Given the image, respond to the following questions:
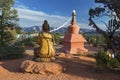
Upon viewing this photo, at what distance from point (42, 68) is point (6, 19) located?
775cm

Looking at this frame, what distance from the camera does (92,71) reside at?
1091 centimetres

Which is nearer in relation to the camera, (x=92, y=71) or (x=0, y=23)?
(x=92, y=71)

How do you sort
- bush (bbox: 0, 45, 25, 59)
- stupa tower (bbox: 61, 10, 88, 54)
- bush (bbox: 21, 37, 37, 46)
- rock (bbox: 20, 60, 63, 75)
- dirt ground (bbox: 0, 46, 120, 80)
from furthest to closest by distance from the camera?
bush (bbox: 21, 37, 37, 46)
stupa tower (bbox: 61, 10, 88, 54)
bush (bbox: 0, 45, 25, 59)
rock (bbox: 20, 60, 63, 75)
dirt ground (bbox: 0, 46, 120, 80)

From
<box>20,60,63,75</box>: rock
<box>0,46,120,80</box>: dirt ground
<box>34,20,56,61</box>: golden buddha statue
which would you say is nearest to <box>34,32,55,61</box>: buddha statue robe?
<box>34,20,56,61</box>: golden buddha statue

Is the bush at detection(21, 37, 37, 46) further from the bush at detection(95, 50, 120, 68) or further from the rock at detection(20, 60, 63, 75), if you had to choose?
the bush at detection(95, 50, 120, 68)

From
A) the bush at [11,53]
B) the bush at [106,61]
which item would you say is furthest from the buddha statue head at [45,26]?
the bush at [11,53]

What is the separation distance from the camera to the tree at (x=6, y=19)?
17.3 metres

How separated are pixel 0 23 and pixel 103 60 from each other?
28.5 ft

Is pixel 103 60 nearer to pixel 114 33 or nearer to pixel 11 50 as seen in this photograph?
pixel 114 33

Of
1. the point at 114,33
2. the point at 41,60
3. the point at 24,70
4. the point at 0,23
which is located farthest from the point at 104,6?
the point at 0,23

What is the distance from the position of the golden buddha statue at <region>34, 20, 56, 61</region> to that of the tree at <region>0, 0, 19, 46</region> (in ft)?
18.9

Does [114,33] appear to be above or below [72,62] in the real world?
above

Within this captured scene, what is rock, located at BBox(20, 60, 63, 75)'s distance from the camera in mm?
10586

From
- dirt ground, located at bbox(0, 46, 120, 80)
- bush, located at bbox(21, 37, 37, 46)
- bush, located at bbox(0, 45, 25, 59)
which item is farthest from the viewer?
bush, located at bbox(21, 37, 37, 46)
